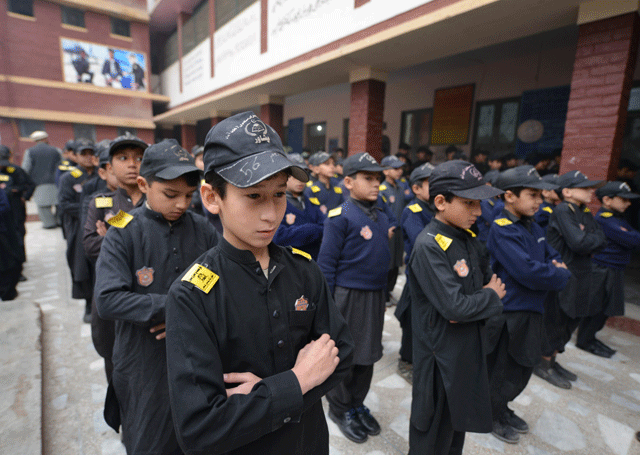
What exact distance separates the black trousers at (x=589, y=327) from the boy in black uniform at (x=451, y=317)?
2931 mm

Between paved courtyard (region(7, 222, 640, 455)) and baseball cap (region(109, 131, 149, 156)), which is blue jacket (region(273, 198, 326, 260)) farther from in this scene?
paved courtyard (region(7, 222, 640, 455))

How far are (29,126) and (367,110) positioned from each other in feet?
50.2

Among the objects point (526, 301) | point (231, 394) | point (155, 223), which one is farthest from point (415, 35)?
point (231, 394)

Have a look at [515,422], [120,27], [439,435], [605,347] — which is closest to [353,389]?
[439,435]

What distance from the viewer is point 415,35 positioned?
4.98 meters

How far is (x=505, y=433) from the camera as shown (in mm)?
2457

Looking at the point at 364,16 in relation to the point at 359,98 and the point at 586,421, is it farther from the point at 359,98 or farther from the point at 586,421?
the point at 586,421

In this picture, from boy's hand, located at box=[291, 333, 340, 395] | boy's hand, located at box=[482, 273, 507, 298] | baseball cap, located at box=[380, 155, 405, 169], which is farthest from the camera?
baseball cap, located at box=[380, 155, 405, 169]

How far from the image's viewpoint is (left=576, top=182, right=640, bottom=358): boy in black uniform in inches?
143

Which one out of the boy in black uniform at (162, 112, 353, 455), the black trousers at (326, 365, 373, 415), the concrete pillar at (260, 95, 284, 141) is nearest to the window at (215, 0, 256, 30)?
the concrete pillar at (260, 95, 284, 141)

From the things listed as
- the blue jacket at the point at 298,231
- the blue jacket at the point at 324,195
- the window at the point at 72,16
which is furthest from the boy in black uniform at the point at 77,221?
the window at the point at 72,16

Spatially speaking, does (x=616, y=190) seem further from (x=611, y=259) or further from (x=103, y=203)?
(x=103, y=203)

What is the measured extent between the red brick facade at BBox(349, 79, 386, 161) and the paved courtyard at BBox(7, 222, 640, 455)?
164 inches

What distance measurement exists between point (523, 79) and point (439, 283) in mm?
8602
